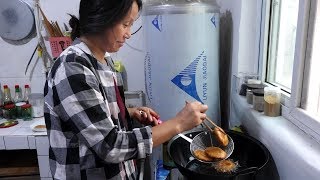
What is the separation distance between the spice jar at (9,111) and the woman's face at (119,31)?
4.53 feet

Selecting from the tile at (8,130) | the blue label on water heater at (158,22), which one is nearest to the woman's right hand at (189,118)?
the blue label on water heater at (158,22)

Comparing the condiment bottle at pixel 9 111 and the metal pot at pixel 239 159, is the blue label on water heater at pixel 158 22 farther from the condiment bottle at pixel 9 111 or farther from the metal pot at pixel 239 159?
the condiment bottle at pixel 9 111

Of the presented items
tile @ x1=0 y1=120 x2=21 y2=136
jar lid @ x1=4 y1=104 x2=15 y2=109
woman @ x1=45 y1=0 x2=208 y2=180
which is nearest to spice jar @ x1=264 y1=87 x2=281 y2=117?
woman @ x1=45 y1=0 x2=208 y2=180

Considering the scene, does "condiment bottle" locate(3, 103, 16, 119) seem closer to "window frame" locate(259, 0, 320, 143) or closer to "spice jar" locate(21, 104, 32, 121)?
"spice jar" locate(21, 104, 32, 121)

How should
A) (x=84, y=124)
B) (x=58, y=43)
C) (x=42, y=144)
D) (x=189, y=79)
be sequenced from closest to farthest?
(x=84, y=124)
(x=189, y=79)
(x=42, y=144)
(x=58, y=43)

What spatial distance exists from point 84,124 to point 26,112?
140 centimetres

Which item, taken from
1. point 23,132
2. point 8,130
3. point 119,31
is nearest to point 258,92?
point 119,31

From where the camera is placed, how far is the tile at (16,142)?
1.61 meters

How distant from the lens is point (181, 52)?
1.32 meters

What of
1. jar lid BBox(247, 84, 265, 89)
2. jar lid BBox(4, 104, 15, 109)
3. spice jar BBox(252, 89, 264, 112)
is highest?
jar lid BBox(247, 84, 265, 89)

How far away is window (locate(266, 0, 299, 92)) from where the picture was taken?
3.86ft

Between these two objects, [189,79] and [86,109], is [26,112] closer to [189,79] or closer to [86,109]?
[189,79]

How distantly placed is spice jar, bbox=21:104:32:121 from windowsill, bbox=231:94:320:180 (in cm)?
147

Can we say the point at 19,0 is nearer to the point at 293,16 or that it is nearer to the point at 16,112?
the point at 16,112
